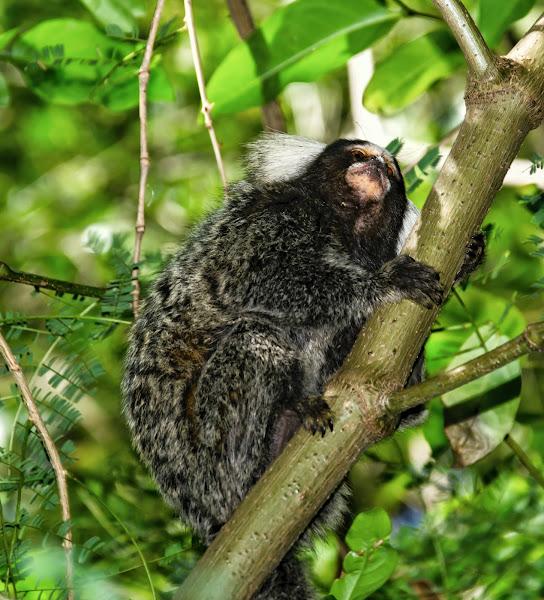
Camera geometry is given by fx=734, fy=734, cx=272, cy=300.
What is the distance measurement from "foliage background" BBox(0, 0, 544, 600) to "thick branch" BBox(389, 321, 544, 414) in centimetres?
92

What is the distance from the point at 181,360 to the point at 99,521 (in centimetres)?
83

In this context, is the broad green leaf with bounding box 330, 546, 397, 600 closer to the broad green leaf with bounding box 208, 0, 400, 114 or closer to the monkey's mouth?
the monkey's mouth

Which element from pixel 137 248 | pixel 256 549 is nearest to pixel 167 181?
pixel 137 248

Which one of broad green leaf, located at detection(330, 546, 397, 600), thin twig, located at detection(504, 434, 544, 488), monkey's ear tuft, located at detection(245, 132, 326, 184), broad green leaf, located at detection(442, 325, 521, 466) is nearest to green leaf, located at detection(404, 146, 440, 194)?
Answer: monkey's ear tuft, located at detection(245, 132, 326, 184)

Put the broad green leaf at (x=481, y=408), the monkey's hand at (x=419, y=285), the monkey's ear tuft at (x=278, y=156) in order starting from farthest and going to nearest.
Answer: the monkey's ear tuft at (x=278, y=156) → the broad green leaf at (x=481, y=408) → the monkey's hand at (x=419, y=285)

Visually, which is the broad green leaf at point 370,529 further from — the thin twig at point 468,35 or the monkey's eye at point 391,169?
the monkey's eye at point 391,169

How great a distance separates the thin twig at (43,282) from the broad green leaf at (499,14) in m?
2.07

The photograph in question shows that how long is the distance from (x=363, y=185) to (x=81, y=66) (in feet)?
5.01

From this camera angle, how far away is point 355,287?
3107mm

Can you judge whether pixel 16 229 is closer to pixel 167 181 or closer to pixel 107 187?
pixel 107 187

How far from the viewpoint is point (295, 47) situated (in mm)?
3490

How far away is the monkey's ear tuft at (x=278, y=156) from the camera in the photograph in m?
4.15

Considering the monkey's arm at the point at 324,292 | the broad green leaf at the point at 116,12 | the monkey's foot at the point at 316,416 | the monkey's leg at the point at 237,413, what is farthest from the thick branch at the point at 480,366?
the broad green leaf at the point at 116,12

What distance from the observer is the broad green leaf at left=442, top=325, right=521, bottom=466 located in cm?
309
